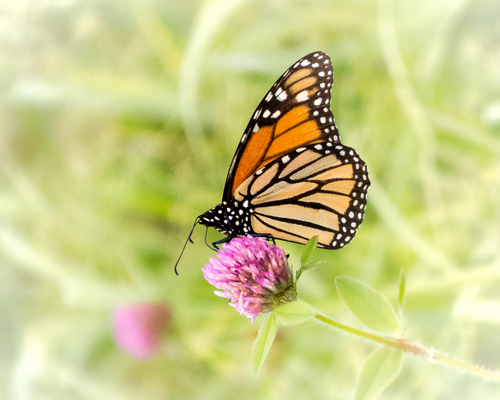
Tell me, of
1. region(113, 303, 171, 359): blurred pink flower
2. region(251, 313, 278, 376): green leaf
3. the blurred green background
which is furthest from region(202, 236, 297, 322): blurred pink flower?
region(113, 303, 171, 359): blurred pink flower

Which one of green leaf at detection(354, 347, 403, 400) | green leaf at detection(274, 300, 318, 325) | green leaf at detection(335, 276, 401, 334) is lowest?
green leaf at detection(354, 347, 403, 400)

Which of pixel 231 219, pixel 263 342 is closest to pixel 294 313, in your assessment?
pixel 263 342

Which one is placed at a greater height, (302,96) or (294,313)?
(302,96)

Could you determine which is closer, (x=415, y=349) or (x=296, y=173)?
(x=415, y=349)

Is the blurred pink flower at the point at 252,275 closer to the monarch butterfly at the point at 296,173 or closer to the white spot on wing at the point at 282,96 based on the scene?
the monarch butterfly at the point at 296,173

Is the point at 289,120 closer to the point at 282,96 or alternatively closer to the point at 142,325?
the point at 282,96

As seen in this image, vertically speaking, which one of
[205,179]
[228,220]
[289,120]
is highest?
[205,179]

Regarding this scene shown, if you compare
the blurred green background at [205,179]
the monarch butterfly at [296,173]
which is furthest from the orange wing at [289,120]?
the blurred green background at [205,179]

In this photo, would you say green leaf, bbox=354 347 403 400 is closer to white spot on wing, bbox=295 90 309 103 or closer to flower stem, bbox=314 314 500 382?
flower stem, bbox=314 314 500 382

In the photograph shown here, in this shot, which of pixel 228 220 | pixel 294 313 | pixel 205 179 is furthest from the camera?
pixel 205 179
